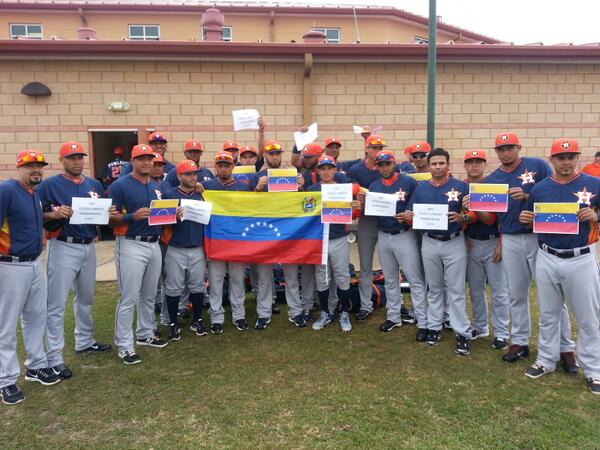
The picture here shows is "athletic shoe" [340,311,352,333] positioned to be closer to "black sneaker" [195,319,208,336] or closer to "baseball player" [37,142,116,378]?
"black sneaker" [195,319,208,336]

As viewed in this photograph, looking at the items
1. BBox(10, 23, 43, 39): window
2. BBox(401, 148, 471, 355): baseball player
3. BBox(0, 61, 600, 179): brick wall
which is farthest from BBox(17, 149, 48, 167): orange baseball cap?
BBox(10, 23, 43, 39): window

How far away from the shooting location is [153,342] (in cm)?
550

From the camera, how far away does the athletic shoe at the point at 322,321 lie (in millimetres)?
5957

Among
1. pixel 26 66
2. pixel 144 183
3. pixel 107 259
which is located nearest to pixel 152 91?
pixel 26 66

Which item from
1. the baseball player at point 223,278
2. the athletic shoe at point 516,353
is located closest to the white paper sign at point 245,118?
the baseball player at point 223,278

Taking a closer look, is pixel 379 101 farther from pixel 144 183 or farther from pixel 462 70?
pixel 144 183

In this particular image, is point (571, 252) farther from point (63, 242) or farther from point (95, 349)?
point (95, 349)

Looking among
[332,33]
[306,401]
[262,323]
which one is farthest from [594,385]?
[332,33]

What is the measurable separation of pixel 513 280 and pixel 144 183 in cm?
435

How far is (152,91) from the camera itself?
1045 centimetres

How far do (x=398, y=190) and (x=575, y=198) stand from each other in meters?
1.95

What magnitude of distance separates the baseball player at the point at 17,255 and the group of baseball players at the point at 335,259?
0.01m

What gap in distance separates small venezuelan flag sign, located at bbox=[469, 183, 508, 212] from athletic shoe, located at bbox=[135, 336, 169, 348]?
159 inches

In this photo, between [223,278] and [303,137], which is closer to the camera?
[223,278]
